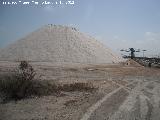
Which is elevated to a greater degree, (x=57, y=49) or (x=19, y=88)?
(x=57, y=49)

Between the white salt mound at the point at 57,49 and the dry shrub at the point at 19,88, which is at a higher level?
the white salt mound at the point at 57,49

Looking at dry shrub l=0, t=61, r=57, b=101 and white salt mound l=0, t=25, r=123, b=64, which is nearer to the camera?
dry shrub l=0, t=61, r=57, b=101

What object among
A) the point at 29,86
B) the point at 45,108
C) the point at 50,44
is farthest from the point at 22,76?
the point at 50,44

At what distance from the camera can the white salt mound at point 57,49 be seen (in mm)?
54469

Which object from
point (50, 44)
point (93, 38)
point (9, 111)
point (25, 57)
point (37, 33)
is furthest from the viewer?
point (93, 38)

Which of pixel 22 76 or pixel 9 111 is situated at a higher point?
pixel 22 76

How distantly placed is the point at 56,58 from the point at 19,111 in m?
41.6

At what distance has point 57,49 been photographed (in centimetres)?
5703

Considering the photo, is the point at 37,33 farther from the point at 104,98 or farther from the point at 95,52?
the point at 104,98

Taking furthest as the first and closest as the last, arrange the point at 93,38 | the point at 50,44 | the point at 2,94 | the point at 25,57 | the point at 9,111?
the point at 93,38 < the point at 50,44 < the point at 25,57 < the point at 2,94 < the point at 9,111

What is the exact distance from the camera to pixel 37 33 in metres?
65.9

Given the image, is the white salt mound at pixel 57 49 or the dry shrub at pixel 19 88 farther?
the white salt mound at pixel 57 49

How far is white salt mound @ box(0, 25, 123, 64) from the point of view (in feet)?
179

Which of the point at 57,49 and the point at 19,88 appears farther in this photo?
the point at 57,49
